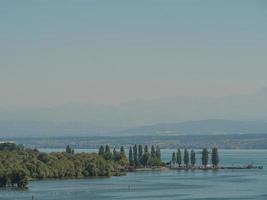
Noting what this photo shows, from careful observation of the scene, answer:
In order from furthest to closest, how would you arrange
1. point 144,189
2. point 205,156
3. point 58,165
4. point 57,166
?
point 205,156 → point 58,165 → point 57,166 → point 144,189

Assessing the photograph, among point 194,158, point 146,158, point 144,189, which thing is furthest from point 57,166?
point 194,158

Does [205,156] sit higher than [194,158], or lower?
higher

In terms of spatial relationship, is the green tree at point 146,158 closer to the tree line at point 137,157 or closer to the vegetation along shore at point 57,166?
the tree line at point 137,157

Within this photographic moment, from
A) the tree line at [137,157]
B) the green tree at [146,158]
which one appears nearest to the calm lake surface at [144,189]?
the tree line at [137,157]

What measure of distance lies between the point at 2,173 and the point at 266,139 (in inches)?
5256

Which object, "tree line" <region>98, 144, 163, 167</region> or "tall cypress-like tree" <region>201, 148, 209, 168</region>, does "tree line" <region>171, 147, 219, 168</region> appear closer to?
"tall cypress-like tree" <region>201, 148, 209, 168</region>

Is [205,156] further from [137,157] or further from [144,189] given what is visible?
[144,189]

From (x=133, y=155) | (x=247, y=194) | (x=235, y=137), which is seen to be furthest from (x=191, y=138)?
(x=247, y=194)

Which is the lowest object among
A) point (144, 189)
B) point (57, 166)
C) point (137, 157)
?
point (144, 189)

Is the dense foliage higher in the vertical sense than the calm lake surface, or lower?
higher

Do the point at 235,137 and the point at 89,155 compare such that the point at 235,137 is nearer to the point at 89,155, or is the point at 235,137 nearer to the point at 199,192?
the point at 89,155

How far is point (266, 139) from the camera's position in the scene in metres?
178

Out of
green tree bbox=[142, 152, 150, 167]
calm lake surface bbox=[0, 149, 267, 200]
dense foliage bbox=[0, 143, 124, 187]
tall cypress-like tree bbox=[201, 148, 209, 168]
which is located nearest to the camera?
calm lake surface bbox=[0, 149, 267, 200]

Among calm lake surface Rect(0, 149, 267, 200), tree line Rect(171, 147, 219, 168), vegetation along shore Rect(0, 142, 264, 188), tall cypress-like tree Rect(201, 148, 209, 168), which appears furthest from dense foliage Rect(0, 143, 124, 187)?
tree line Rect(171, 147, 219, 168)
